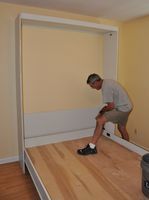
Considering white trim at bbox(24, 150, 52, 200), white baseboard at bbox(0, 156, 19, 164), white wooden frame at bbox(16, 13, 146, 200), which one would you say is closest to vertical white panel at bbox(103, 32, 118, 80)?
white wooden frame at bbox(16, 13, 146, 200)

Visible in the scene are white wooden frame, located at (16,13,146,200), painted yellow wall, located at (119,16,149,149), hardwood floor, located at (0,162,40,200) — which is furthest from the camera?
painted yellow wall, located at (119,16,149,149)

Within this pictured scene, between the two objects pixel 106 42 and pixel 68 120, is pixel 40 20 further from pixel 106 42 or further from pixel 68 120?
pixel 68 120

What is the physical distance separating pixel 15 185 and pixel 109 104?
1.69 m

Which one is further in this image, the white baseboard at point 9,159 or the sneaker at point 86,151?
the white baseboard at point 9,159

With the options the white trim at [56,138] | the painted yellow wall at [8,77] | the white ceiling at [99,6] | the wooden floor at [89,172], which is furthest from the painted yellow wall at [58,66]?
the wooden floor at [89,172]

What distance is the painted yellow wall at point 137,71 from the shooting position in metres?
3.57

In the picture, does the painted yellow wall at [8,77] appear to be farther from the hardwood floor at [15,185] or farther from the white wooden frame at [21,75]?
the hardwood floor at [15,185]

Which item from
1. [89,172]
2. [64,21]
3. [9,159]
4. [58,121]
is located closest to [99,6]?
[64,21]

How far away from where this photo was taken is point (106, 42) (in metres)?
3.64

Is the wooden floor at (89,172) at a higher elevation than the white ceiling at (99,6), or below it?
below

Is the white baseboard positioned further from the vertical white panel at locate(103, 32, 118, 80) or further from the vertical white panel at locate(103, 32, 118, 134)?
the vertical white panel at locate(103, 32, 118, 80)

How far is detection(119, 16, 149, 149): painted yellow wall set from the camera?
357cm

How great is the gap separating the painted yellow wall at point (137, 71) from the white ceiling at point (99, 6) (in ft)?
1.05

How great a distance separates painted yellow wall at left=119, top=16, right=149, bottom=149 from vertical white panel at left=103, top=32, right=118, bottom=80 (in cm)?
52
